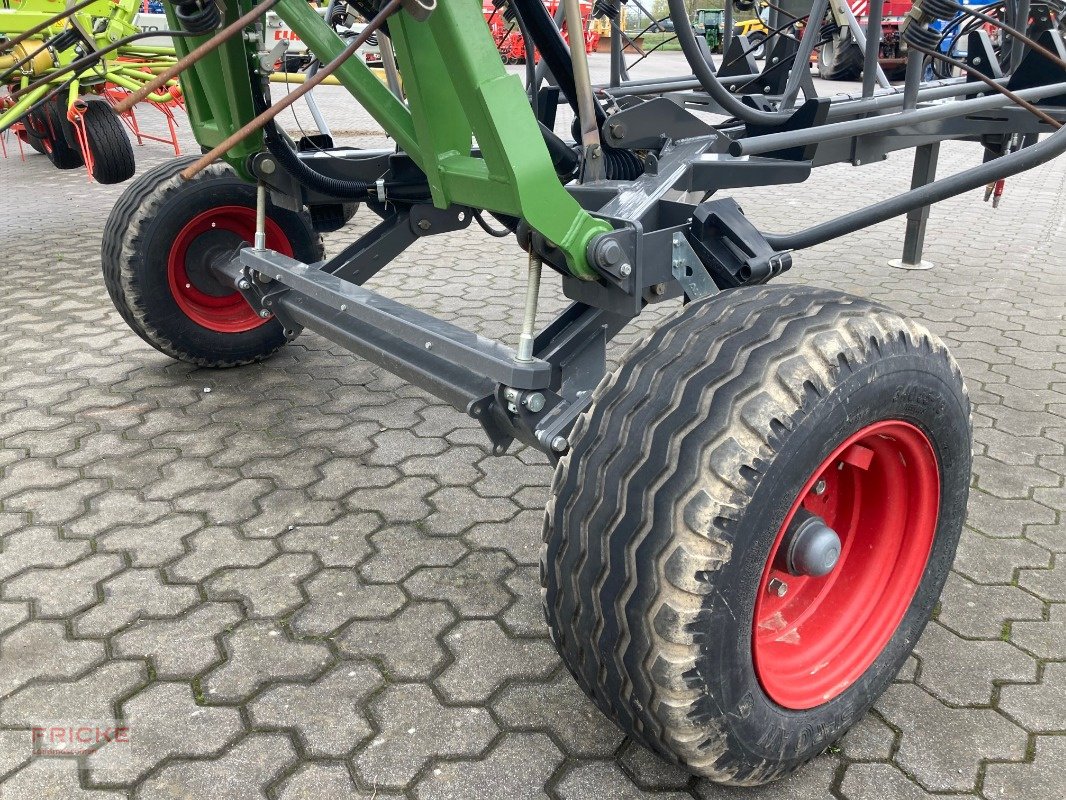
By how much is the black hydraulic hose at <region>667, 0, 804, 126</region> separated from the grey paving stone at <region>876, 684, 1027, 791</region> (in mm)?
1671

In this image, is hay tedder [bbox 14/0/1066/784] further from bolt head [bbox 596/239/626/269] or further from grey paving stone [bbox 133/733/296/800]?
grey paving stone [bbox 133/733/296/800]

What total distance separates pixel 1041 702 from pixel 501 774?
1275 mm

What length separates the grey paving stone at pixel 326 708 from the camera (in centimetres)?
187

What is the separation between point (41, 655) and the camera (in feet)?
6.91

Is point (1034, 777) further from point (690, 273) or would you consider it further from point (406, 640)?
point (406, 640)

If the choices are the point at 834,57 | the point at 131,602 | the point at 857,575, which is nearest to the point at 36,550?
the point at 131,602

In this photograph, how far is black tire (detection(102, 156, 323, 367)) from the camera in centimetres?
325

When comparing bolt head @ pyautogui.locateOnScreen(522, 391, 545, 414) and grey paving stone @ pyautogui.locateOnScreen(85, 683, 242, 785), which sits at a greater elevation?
bolt head @ pyautogui.locateOnScreen(522, 391, 545, 414)

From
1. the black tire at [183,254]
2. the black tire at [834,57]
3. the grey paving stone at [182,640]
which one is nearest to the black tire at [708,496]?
the grey paving stone at [182,640]

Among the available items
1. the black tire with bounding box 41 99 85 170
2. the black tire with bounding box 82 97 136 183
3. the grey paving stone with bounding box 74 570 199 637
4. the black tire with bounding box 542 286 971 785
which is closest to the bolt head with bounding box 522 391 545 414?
the black tire with bounding box 542 286 971 785

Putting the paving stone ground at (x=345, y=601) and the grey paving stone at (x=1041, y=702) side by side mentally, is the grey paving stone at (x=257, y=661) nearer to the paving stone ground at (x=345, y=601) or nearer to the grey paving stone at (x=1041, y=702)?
the paving stone ground at (x=345, y=601)

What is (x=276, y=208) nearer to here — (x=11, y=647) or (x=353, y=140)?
(x=11, y=647)

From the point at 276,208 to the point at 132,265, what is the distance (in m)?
0.59

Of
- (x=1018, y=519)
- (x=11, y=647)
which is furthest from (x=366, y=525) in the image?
(x=1018, y=519)
